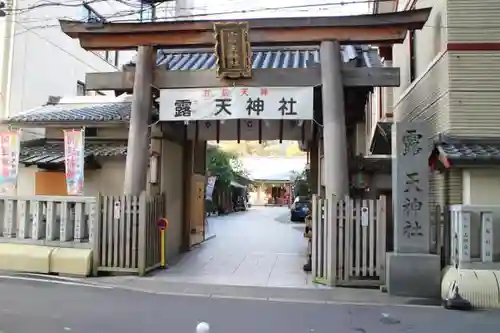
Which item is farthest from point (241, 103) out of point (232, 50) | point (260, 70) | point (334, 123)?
point (334, 123)

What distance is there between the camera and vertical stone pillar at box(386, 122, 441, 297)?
978 centimetres

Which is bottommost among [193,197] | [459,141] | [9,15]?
[193,197]

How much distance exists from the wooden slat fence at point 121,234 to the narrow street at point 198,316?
1.83 meters

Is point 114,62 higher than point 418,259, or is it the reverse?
point 114,62

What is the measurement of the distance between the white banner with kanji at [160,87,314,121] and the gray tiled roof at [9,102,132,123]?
304 centimetres

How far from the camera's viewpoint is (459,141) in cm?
1043

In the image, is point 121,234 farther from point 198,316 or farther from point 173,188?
point 198,316

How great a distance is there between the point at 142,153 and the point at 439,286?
23.4 ft

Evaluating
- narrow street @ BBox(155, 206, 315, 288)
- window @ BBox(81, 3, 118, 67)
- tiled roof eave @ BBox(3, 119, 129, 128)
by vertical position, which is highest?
window @ BBox(81, 3, 118, 67)

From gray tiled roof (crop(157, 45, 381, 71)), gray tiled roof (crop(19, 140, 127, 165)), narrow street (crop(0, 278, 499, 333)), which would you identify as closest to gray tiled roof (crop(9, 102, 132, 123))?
gray tiled roof (crop(19, 140, 127, 165))

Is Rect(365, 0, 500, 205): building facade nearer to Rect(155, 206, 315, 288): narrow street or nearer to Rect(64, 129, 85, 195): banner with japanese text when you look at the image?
Rect(155, 206, 315, 288): narrow street

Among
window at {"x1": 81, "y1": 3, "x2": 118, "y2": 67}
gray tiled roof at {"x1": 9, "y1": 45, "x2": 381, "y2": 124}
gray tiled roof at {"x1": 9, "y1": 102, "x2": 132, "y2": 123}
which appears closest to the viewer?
gray tiled roof at {"x1": 9, "y1": 45, "x2": 381, "y2": 124}

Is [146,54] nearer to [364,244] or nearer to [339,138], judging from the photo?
[339,138]

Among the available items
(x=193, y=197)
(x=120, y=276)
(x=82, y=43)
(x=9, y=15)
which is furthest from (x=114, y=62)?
(x=120, y=276)
